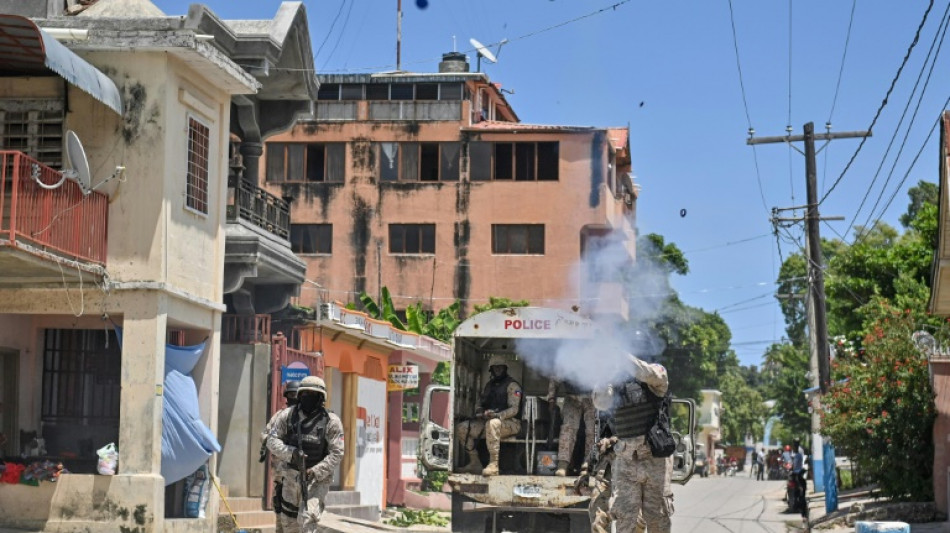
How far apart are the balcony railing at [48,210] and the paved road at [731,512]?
38.6ft

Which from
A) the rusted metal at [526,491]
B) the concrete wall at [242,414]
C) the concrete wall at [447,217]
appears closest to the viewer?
the rusted metal at [526,491]

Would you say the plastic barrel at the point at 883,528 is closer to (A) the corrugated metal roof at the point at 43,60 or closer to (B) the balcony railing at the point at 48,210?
(B) the balcony railing at the point at 48,210

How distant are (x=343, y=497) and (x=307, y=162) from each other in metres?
30.5

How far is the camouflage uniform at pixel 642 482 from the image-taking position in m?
13.6

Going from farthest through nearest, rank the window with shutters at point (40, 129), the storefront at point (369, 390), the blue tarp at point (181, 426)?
the storefront at point (369, 390) → the blue tarp at point (181, 426) → the window with shutters at point (40, 129)

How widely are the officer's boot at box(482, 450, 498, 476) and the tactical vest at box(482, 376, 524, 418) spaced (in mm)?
756

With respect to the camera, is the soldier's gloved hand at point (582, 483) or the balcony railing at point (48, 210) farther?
the balcony railing at point (48, 210)

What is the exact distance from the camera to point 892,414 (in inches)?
1015

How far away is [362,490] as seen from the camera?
29094mm

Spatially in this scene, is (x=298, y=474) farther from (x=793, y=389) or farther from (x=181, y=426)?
(x=793, y=389)

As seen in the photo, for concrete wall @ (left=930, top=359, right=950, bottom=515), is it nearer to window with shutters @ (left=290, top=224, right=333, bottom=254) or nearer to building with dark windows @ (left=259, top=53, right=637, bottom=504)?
building with dark windows @ (left=259, top=53, right=637, bottom=504)

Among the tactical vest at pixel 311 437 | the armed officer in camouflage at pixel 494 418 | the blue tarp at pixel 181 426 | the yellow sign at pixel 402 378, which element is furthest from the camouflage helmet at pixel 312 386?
the yellow sign at pixel 402 378

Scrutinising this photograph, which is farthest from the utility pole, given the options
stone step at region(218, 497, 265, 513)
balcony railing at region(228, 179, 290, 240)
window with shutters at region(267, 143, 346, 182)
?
window with shutters at region(267, 143, 346, 182)

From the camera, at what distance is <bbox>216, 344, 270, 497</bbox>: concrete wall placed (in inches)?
891
